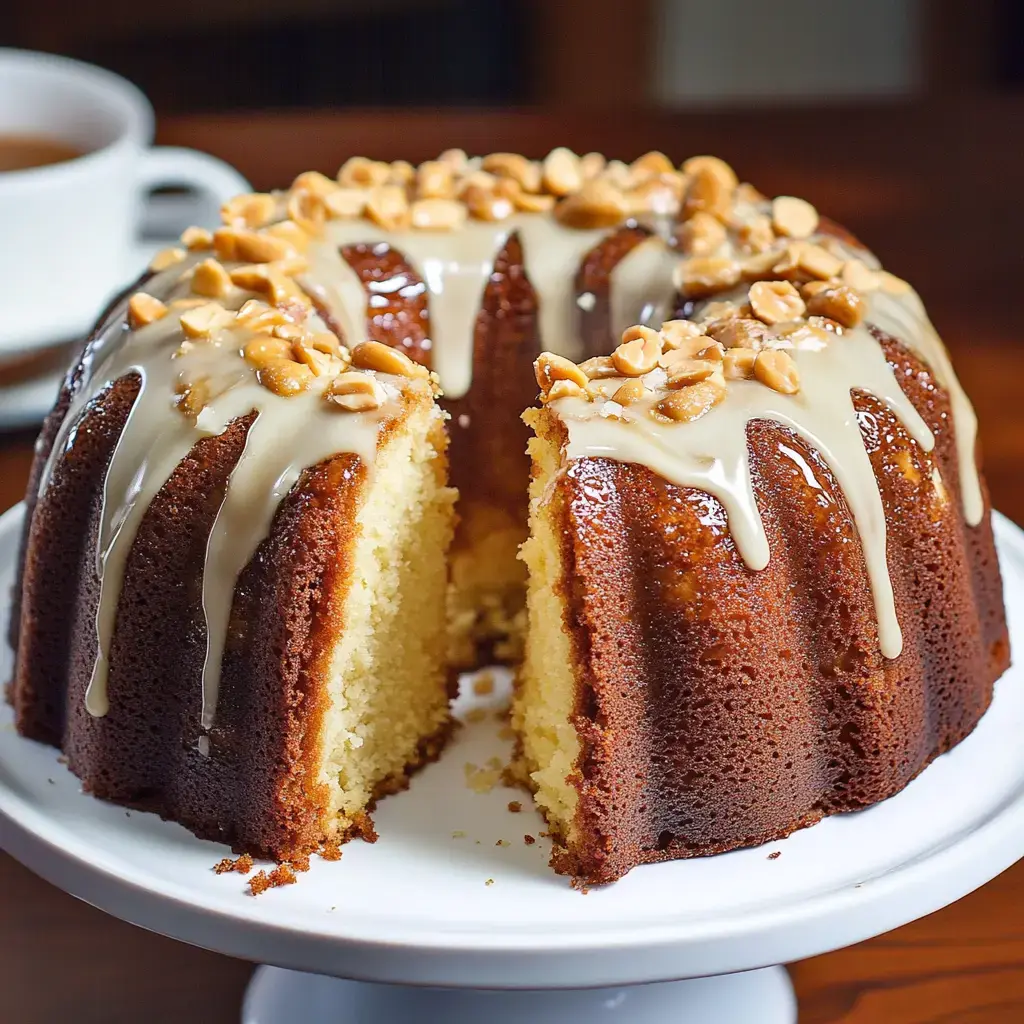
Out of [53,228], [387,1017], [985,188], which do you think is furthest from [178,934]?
[985,188]

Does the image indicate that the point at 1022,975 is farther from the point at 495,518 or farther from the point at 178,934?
the point at 178,934

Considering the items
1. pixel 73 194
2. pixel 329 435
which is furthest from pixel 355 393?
pixel 73 194

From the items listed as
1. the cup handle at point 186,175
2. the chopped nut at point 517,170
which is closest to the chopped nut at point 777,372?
the chopped nut at point 517,170

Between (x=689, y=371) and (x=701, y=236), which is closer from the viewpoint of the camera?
(x=689, y=371)

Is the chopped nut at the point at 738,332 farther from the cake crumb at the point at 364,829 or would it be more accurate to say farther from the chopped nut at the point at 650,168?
the cake crumb at the point at 364,829

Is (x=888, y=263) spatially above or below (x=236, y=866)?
below

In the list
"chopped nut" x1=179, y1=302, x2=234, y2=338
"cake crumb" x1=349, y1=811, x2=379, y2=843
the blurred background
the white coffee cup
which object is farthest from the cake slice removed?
the blurred background

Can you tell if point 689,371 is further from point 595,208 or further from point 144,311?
point 144,311

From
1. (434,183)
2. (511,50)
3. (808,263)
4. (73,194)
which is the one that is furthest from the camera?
(511,50)
